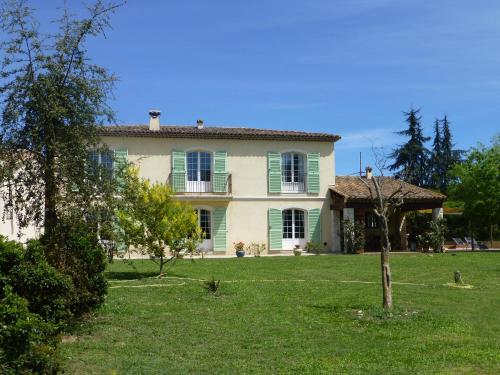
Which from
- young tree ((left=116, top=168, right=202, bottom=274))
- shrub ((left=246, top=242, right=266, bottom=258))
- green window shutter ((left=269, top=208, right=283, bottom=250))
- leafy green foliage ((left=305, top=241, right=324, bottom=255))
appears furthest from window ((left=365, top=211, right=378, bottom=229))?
young tree ((left=116, top=168, right=202, bottom=274))

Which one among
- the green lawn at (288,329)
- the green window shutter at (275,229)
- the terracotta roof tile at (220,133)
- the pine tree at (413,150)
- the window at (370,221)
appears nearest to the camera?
the green lawn at (288,329)

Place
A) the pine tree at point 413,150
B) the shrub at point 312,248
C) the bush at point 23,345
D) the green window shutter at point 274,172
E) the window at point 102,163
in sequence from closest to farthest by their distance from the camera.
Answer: the bush at point 23,345 < the window at point 102,163 < the shrub at point 312,248 < the green window shutter at point 274,172 < the pine tree at point 413,150

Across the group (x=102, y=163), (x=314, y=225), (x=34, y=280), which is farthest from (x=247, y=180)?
(x=34, y=280)

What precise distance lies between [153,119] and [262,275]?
11.9 metres

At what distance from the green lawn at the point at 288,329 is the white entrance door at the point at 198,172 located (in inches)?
429

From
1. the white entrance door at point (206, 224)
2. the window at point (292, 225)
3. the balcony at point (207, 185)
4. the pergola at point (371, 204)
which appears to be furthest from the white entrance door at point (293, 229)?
the white entrance door at point (206, 224)

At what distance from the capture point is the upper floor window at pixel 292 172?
87.4ft

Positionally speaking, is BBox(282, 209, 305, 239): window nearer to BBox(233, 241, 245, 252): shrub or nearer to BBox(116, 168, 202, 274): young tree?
BBox(233, 241, 245, 252): shrub

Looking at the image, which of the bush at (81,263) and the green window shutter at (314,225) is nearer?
the bush at (81,263)

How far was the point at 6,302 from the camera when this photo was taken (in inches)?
225

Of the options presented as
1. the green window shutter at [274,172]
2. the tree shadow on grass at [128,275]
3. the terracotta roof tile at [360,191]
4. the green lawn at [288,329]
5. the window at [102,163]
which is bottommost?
the green lawn at [288,329]

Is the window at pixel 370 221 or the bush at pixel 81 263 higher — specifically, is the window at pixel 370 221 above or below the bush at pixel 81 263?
above

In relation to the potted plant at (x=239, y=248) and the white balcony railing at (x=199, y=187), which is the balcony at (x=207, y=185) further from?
the potted plant at (x=239, y=248)

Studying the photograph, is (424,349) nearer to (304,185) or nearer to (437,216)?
(304,185)
